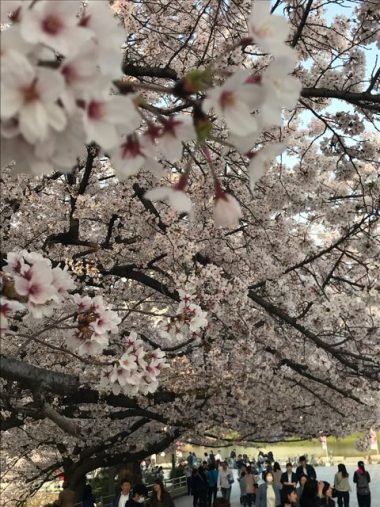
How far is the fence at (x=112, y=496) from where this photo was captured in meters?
14.3

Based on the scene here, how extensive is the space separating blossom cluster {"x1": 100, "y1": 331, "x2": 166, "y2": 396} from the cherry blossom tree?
0.01 meters

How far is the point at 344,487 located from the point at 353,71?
1028 centimetres

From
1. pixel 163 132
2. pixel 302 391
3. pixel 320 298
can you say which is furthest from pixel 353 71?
pixel 302 391

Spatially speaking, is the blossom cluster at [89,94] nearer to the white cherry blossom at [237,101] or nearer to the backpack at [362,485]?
the white cherry blossom at [237,101]

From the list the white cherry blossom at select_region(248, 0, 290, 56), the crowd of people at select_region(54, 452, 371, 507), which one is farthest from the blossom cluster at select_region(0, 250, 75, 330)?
the crowd of people at select_region(54, 452, 371, 507)

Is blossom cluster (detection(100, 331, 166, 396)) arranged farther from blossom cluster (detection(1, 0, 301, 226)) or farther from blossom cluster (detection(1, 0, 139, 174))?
blossom cluster (detection(1, 0, 139, 174))

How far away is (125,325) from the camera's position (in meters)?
9.86

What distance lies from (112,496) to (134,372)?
1220 cm

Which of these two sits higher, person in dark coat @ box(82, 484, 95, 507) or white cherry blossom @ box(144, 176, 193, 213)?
white cherry blossom @ box(144, 176, 193, 213)

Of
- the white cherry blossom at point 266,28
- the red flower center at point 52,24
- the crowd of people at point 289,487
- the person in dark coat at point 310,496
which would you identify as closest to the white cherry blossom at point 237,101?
the white cherry blossom at point 266,28

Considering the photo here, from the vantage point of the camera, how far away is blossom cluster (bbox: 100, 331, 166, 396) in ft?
11.2

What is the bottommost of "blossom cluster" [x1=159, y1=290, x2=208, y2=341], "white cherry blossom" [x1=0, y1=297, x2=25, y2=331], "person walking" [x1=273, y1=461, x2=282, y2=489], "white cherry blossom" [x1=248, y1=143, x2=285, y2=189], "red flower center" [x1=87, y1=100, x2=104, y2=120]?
"person walking" [x1=273, y1=461, x2=282, y2=489]

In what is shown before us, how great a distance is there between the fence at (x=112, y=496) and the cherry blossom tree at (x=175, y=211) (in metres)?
1.58

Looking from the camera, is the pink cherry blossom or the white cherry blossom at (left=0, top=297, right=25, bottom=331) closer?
the white cherry blossom at (left=0, top=297, right=25, bottom=331)
